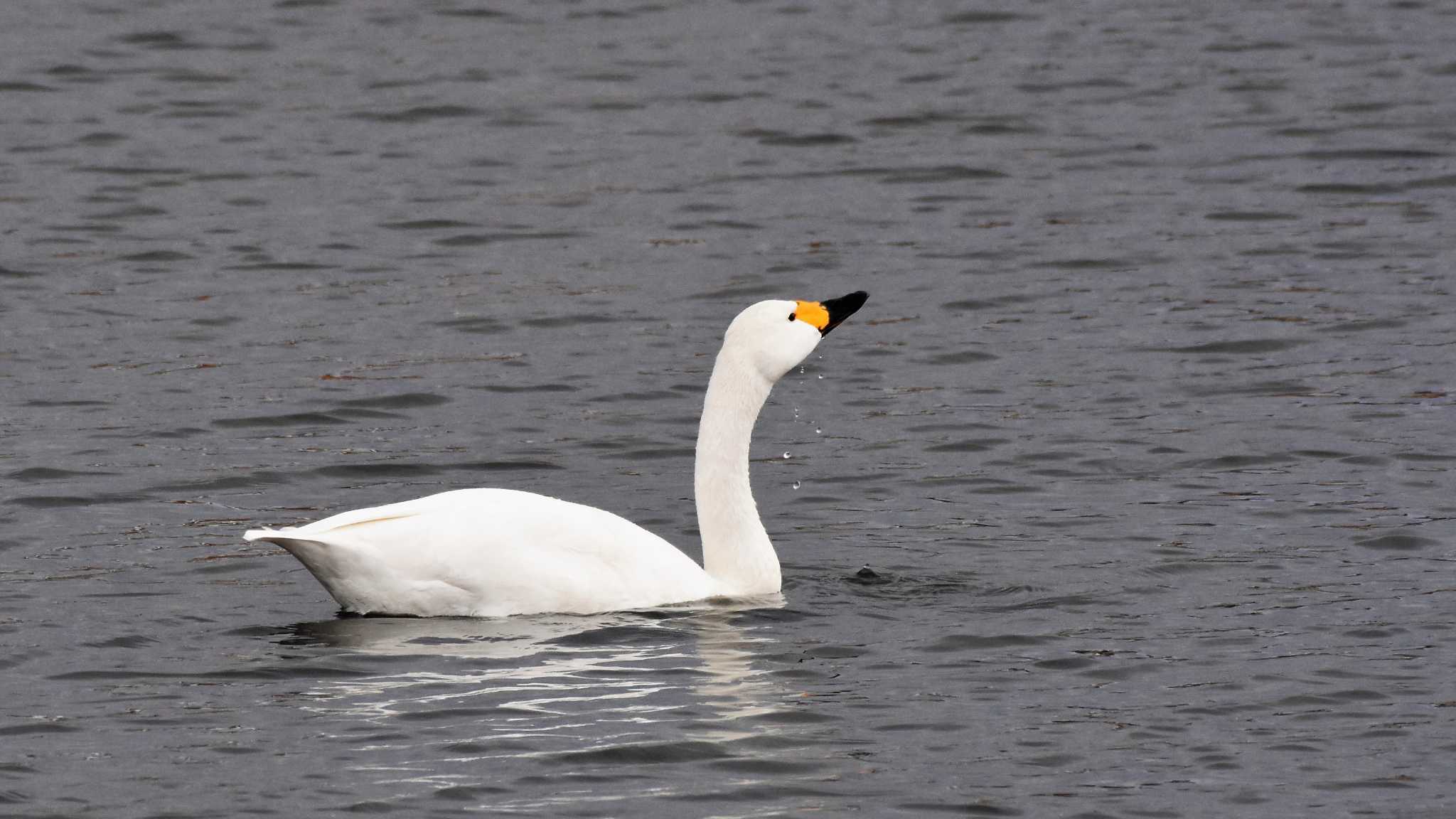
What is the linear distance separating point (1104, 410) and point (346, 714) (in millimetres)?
6763

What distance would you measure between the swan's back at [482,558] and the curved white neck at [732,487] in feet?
1.35

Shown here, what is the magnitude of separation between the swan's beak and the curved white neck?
342 millimetres

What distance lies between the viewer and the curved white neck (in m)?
10.9

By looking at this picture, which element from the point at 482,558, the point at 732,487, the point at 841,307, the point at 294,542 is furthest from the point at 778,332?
the point at 294,542

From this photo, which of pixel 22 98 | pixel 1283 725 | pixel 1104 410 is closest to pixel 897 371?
pixel 1104 410

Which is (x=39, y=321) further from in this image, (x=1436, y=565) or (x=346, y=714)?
(x=1436, y=565)

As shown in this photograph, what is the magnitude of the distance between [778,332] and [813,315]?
0.58 feet

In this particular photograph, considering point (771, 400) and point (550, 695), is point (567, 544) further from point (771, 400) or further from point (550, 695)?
point (771, 400)

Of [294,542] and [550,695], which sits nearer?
[550,695]

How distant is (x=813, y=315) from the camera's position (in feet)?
35.8

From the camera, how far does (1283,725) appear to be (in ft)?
29.5

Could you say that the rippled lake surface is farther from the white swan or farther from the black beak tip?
the black beak tip

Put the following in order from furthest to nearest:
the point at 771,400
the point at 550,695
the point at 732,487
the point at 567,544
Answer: the point at 771,400, the point at 732,487, the point at 567,544, the point at 550,695

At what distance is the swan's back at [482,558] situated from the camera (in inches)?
400
